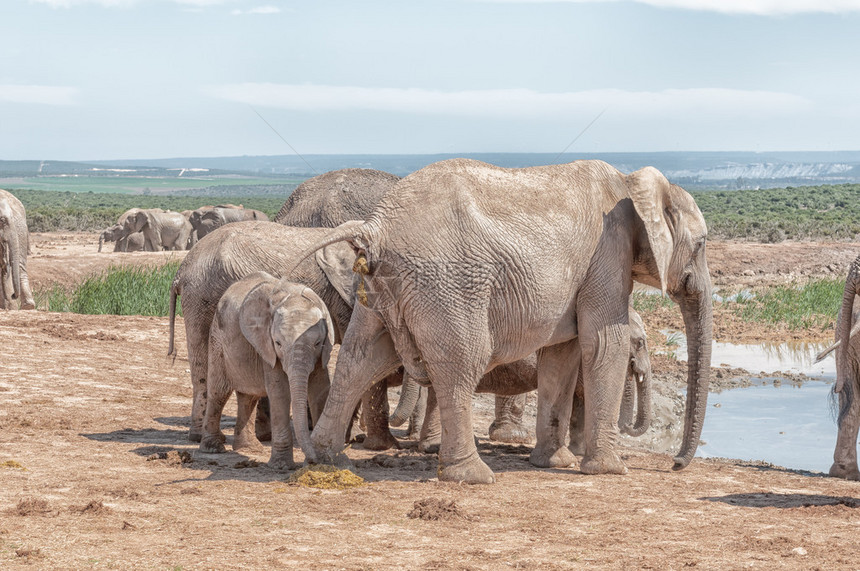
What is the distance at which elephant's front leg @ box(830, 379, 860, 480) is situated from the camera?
10039 millimetres

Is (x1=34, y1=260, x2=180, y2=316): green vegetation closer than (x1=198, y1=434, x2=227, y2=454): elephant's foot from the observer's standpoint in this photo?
No

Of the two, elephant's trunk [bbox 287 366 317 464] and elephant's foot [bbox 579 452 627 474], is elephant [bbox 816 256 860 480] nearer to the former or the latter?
elephant's foot [bbox 579 452 627 474]

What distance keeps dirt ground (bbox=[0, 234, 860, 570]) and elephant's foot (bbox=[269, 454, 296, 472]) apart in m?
0.07

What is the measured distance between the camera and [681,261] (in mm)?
9555

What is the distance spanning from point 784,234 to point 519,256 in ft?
121

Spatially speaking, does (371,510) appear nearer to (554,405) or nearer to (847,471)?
(554,405)

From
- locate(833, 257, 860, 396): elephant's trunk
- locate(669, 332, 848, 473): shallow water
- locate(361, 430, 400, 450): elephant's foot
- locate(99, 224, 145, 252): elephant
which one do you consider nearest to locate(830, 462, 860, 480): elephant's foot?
locate(833, 257, 860, 396): elephant's trunk

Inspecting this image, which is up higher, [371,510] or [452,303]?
[452,303]

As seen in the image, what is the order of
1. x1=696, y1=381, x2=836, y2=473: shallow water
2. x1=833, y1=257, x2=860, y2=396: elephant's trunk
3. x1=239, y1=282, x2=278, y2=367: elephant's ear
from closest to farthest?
x1=239, y1=282, x2=278, y2=367: elephant's ear → x1=833, y1=257, x2=860, y2=396: elephant's trunk → x1=696, y1=381, x2=836, y2=473: shallow water

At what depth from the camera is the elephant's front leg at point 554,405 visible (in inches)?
383

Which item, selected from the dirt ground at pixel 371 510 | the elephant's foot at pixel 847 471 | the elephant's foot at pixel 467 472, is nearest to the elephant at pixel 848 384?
the elephant's foot at pixel 847 471

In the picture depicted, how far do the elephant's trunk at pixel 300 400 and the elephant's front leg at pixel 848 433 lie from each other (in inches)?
187

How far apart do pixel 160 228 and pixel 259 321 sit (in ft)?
101

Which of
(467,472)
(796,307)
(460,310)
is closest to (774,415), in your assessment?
(467,472)
